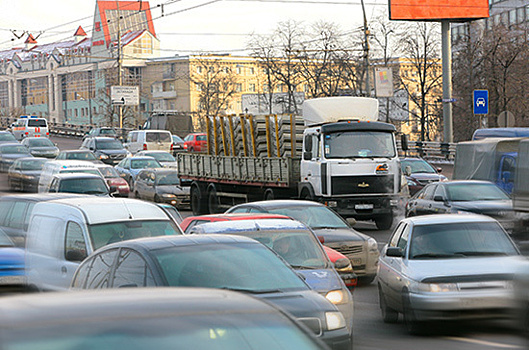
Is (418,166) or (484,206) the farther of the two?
(418,166)

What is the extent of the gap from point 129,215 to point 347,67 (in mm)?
60712

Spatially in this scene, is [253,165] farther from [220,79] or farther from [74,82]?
[74,82]

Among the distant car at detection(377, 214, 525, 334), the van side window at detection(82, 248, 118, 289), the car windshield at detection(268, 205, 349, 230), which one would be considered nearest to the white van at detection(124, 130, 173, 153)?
the car windshield at detection(268, 205, 349, 230)

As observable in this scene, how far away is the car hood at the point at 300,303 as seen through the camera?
7.57 metres

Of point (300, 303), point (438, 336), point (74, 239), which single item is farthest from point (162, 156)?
point (300, 303)

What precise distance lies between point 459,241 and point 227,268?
16.6ft

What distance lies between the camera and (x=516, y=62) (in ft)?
186

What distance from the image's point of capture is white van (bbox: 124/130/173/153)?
5431 cm

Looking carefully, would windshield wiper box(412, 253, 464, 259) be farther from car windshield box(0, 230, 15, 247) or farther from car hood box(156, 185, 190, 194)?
car hood box(156, 185, 190, 194)

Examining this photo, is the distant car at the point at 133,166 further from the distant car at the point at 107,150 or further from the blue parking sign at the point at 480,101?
the blue parking sign at the point at 480,101

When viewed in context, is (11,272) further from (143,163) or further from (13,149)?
(13,149)

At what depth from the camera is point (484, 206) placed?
2089cm

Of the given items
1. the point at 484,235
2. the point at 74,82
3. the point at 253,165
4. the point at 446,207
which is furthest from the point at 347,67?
the point at 74,82

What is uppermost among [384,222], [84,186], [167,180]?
[84,186]
